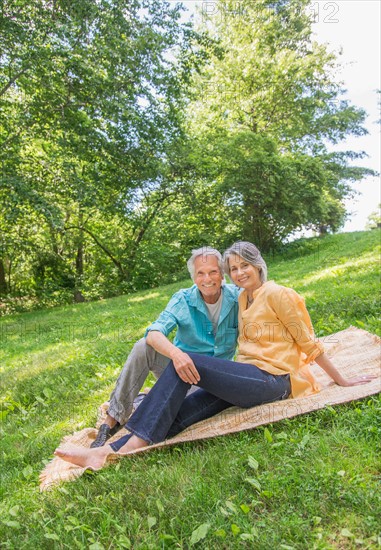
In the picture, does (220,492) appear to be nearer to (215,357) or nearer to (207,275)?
(215,357)

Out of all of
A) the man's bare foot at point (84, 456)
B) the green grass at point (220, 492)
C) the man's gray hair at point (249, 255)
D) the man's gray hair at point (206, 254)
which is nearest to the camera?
the green grass at point (220, 492)

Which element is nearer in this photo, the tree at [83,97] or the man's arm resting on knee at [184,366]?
the man's arm resting on knee at [184,366]

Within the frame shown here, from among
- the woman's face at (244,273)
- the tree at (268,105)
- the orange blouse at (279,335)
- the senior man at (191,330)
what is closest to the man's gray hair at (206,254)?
the senior man at (191,330)

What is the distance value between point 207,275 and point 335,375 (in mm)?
1239

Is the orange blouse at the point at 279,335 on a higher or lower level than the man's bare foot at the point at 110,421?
higher

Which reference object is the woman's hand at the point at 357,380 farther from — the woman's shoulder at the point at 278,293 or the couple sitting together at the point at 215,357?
the woman's shoulder at the point at 278,293

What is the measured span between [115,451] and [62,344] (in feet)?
18.0

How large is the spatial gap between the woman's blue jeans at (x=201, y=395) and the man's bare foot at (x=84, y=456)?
4.1 inches

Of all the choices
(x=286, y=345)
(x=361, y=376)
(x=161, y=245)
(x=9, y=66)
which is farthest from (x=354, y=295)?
(x=161, y=245)

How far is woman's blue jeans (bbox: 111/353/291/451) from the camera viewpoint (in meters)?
2.97

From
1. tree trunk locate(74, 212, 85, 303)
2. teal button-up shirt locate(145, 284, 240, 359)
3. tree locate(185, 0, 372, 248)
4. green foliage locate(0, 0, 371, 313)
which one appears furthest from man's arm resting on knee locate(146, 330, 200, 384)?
tree trunk locate(74, 212, 85, 303)

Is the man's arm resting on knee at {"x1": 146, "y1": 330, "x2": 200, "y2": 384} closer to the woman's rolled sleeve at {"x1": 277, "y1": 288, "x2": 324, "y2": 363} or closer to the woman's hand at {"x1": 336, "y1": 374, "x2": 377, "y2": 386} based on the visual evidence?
the woman's rolled sleeve at {"x1": 277, "y1": 288, "x2": 324, "y2": 363}

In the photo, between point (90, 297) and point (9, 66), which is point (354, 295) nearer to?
point (9, 66)

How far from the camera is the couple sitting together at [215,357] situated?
117 inches
